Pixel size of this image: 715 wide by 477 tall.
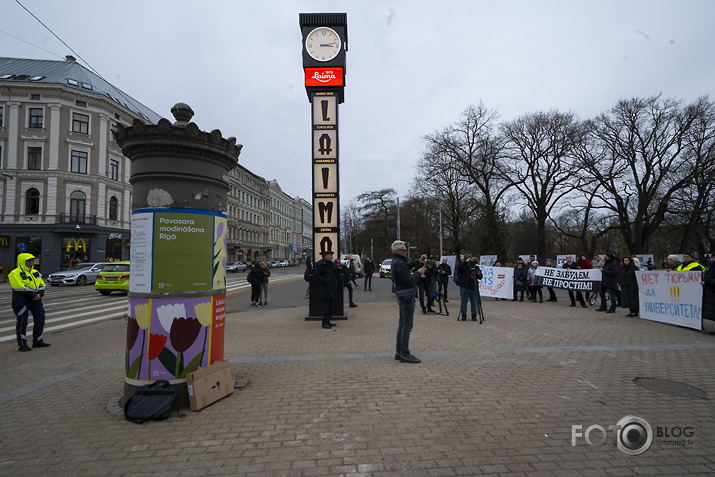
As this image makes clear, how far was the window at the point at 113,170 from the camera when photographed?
40.3 m

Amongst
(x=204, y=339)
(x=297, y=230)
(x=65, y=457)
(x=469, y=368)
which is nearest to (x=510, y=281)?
(x=469, y=368)

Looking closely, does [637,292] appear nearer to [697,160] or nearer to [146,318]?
[146,318]

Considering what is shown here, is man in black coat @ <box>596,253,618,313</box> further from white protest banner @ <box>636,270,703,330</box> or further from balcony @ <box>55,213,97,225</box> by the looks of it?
balcony @ <box>55,213,97,225</box>

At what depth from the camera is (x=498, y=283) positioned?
15.4 meters

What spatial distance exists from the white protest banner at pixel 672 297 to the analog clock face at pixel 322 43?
10594mm

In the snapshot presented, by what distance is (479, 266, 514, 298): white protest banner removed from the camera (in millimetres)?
15023

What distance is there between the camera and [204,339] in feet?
14.5

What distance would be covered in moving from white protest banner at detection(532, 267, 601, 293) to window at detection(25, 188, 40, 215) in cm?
4217

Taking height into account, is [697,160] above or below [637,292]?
above

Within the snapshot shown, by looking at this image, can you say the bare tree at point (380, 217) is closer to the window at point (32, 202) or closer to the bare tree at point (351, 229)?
the bare tree at point (351, 229)

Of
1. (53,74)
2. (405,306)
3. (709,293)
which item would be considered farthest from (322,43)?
(53,74)

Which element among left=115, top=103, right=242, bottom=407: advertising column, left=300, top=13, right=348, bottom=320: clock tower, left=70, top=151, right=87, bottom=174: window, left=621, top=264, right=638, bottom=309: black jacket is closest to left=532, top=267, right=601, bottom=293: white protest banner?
left=621, top=264, right=638, bottom=309: black jacket

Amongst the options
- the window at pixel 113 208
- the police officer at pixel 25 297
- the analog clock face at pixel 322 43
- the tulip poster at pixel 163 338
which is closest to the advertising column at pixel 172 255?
the tulip poster at pixel 163 338

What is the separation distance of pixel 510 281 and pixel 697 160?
2587cm
